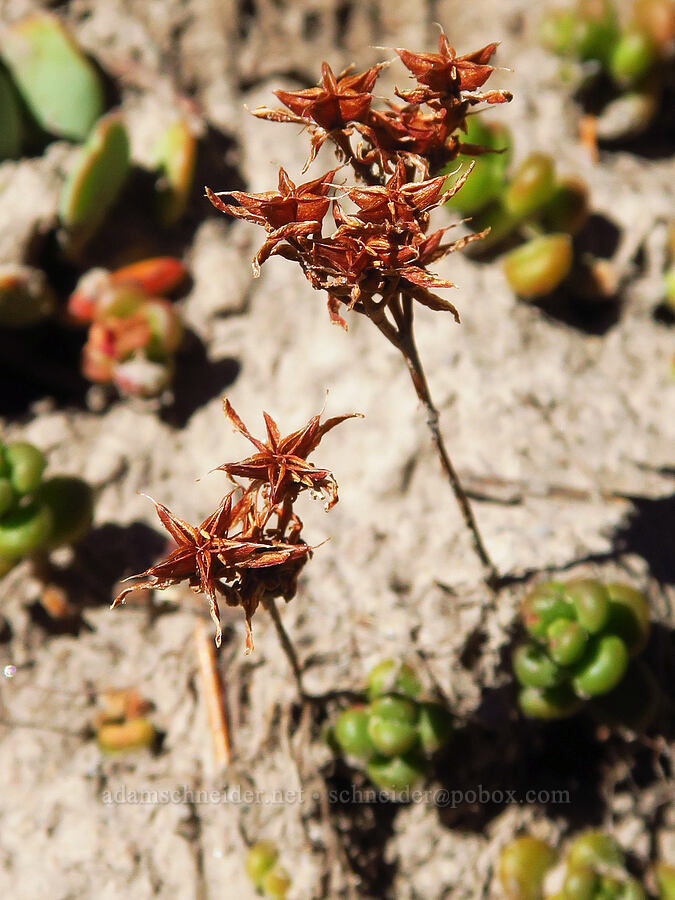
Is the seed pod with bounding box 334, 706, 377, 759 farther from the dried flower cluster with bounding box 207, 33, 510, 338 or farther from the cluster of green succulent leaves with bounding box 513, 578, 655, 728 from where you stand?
the dried flower cluster with bounding box 207, 33, 510, 338

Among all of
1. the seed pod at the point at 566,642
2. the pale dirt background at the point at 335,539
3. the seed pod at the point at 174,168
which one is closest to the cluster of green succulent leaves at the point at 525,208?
the pale dirt background at the point at 335,539

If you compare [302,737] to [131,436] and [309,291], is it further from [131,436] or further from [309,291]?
[309,291]

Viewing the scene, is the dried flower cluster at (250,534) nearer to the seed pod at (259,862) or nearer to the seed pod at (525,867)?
the seed pod at (259,862)

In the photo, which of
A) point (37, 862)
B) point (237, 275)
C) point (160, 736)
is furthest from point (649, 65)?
point (37, 862)

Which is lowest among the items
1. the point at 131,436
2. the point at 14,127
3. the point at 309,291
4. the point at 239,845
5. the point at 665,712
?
the point at 239,845

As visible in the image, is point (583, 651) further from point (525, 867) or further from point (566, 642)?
point (525, 867)

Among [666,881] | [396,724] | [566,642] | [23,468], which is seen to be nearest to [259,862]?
[396,724]
